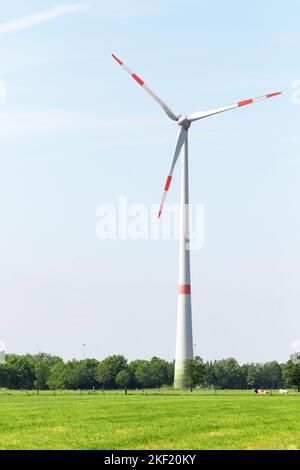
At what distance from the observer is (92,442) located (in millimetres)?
39781

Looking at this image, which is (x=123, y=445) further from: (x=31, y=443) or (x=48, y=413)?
(x=48, y=413)

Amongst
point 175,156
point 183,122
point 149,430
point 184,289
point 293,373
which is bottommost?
point 149,430

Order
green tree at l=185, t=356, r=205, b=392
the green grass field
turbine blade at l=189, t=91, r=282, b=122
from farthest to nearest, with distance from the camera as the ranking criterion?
1. green tree at l=185, t=356, r=205, b=392
2. turbine blade at l=189, t=91, r=282, b=122
3. the green grass field

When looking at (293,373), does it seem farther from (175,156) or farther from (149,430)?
(149,430)

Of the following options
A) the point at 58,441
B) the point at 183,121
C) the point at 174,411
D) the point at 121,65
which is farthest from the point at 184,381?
the point at 58,441

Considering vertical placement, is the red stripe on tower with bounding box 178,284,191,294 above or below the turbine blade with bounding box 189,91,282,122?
below

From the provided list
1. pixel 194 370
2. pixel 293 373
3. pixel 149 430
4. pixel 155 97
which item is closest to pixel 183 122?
pixel 155 97

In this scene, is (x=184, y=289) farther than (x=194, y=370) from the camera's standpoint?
No

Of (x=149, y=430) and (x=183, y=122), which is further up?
(x=183, y=122)

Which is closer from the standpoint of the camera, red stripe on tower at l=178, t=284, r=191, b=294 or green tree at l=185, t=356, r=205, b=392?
red stripe on tower at l=178, t=284, r=191, b=294

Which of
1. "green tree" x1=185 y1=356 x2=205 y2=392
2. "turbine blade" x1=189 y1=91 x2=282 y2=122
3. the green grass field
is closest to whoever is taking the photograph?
the green grass field

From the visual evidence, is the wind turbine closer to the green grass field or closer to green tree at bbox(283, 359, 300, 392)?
green tree at bbox(283, 359, 300, 392)

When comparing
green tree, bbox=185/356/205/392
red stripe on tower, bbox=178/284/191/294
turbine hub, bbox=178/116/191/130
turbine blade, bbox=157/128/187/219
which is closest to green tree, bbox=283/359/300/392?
green tree, bbox=185/356/205/392

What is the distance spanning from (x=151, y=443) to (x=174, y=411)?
76.1ft
